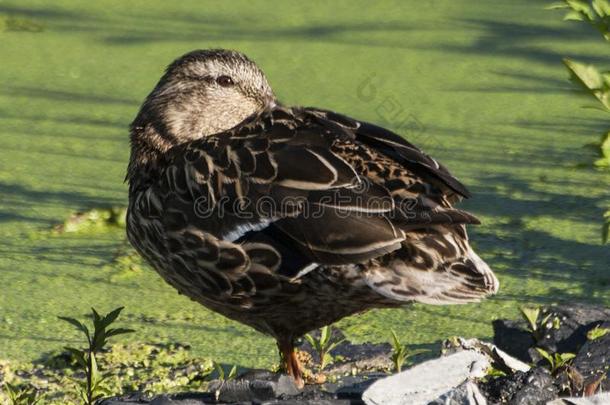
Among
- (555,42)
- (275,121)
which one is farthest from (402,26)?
(275,121)

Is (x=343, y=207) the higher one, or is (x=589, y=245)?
(x=343, y=207)

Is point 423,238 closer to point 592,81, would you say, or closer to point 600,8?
point 592,81

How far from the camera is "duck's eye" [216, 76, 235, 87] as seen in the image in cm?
376

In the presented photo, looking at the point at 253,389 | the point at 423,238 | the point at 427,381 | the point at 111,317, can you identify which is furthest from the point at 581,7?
the point at 111,317

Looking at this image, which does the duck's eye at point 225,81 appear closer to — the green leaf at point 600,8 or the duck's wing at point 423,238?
the duck's wing at point 423,238

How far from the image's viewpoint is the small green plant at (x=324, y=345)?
358 centimetres

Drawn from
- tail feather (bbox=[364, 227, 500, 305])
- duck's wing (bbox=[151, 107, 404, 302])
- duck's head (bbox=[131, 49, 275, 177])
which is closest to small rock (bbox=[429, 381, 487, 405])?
tail feather (bbox=[364, 227, 500, 305])

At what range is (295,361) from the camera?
342cm

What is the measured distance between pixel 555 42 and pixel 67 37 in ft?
7.70

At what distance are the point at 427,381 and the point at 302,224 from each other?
49 cm

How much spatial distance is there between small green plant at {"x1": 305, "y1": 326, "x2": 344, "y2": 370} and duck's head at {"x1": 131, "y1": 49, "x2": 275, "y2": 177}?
658mm

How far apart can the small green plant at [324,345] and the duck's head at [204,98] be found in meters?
0.66

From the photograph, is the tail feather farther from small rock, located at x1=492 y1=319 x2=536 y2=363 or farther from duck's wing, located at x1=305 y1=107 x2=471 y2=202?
small rock, located at x1=492 y1=319 x2=536 y2=363

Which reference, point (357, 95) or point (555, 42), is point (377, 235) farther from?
point (555, 42)
